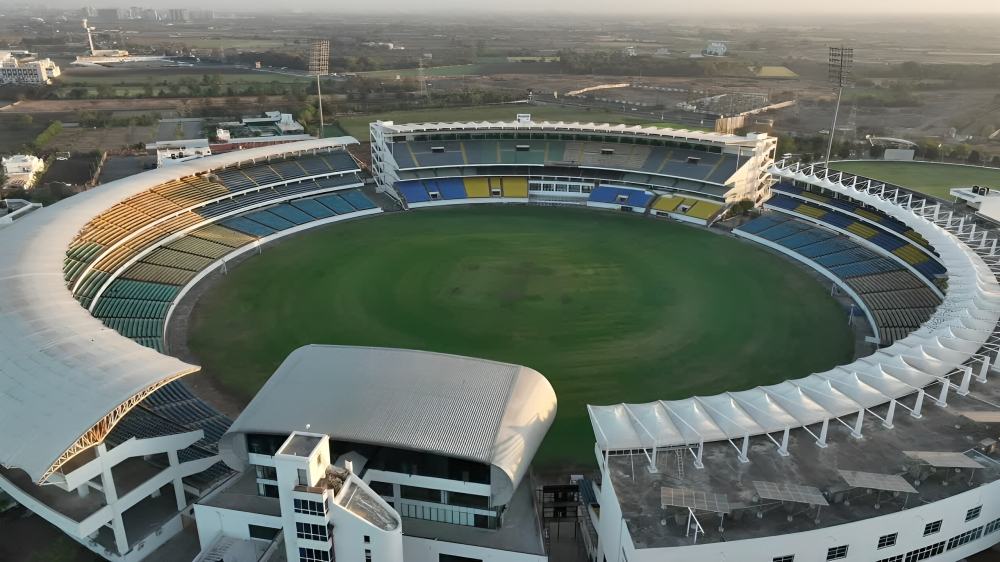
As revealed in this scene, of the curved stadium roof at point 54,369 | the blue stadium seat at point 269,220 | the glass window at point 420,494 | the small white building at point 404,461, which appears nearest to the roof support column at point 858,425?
the small white building at point 404,461

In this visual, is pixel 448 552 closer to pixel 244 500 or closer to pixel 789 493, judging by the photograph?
pixel 244 500

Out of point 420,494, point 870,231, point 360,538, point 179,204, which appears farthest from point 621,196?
point 360,538

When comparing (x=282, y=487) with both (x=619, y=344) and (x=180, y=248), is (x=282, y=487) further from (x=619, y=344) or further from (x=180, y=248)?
(x=180, y=248)

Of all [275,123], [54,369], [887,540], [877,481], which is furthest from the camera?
[275,123]

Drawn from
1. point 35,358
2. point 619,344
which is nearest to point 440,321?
point 619,344

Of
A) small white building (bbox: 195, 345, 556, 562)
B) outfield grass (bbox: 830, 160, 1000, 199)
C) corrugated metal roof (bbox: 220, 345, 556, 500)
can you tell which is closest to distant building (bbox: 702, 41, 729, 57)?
outfield grass (bbox: 830, 160, 1000, 199)

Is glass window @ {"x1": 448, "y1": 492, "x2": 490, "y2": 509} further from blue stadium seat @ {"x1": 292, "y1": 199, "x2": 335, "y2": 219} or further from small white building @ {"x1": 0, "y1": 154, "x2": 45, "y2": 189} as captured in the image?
small white building @ {"x1": 0, "y1": 154, "x2": 45, "y2": 189}

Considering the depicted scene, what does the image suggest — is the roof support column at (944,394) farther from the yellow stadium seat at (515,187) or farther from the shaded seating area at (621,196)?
the yellow stadium seat at (515,187)
